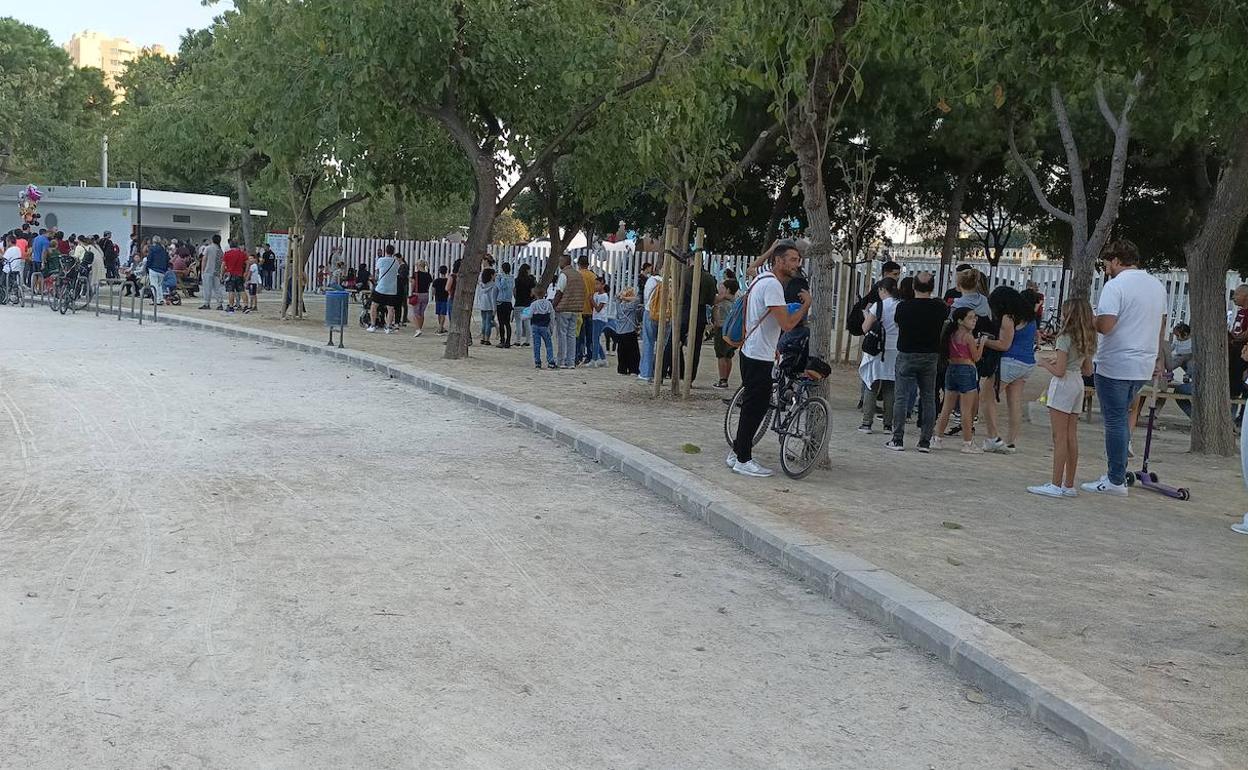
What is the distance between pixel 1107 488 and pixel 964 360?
2428mm

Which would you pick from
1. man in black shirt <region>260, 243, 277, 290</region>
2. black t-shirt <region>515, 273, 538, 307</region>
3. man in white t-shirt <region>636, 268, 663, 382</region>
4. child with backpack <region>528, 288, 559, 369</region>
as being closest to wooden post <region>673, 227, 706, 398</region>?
man in white t-shirt <region>636, 268, 663, 382</region>

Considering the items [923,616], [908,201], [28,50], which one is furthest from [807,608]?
[28,50]

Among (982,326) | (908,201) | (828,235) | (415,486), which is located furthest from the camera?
(908,201)

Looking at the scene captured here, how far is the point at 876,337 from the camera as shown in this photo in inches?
488

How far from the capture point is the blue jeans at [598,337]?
65.4 ft

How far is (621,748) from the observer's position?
4117 millimetres

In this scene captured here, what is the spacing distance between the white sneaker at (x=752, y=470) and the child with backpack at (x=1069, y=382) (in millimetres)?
2077

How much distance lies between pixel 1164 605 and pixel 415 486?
4930 millimetres

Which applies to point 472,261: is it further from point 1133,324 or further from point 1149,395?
point 1133,324

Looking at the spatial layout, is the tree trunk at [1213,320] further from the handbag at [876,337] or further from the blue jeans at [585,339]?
the blue jeans at [585,339]

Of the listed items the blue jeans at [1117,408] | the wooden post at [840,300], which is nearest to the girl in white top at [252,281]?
the wooden post at [840,300]

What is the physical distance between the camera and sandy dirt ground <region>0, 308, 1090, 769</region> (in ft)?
13.5

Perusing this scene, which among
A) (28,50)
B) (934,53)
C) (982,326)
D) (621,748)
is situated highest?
(28,50)

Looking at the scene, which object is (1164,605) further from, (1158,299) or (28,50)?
(28,50)
